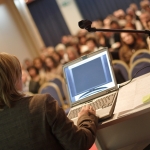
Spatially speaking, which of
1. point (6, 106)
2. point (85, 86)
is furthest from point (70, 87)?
point (6, 106)

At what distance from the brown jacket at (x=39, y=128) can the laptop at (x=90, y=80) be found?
1.40ft

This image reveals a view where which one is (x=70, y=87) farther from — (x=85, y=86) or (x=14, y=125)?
(x=14, y=125)

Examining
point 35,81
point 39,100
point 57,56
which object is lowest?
point 35,81

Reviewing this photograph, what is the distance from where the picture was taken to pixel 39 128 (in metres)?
1.13

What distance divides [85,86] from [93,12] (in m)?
6.09

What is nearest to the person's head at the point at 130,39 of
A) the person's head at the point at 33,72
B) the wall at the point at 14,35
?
the person's head at the point at 33,72

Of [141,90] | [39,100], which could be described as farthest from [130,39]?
[39,100]

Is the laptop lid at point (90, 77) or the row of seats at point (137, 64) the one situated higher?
the laptop lid at point (90, 77)

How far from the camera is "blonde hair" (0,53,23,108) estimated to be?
114 centimetres

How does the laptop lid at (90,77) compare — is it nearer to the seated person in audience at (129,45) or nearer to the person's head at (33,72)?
the seated person in audience at (129,45)

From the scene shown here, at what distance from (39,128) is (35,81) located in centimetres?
342

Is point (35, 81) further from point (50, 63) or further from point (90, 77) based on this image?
point (90, 77)

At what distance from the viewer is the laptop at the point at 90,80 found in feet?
5.47

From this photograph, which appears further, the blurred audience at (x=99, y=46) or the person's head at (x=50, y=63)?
the person's head at (x=50, y=63)
